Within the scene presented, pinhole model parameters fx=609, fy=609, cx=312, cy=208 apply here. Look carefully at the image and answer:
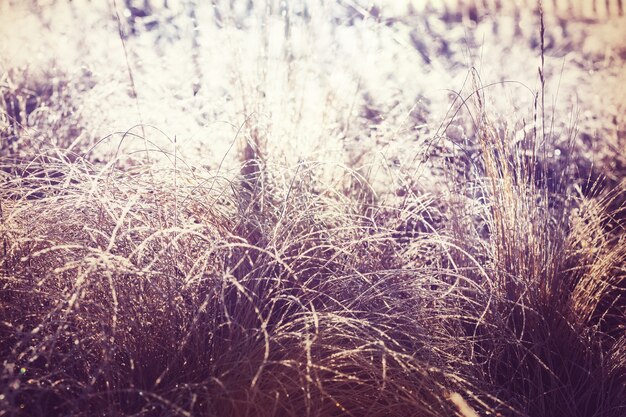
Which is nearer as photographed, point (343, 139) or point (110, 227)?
point (110, 227)

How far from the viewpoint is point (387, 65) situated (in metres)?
2.27

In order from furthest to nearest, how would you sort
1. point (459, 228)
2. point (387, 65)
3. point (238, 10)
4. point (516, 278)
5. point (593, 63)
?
point (593, 63) → point (387, 65) → point (238, 10) → point (459, 228) → point (516, 278)

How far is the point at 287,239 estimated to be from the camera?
3.44ft

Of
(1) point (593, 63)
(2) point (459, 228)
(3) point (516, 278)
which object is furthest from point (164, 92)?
(1) point (593, 63)

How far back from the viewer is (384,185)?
170cm

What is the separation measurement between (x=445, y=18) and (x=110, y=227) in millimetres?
2138

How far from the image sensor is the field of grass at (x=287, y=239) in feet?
3.04

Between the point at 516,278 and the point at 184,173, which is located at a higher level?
the point at 184,173

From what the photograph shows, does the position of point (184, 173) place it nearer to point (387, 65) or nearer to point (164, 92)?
point (164, 92)

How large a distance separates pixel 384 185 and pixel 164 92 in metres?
0.79

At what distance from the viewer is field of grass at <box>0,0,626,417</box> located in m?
0.93

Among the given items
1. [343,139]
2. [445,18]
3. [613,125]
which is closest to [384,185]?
[343,139]

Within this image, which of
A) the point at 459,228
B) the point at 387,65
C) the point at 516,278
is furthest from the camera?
the point at 387,65

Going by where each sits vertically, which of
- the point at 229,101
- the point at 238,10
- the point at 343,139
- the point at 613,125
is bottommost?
the point at 613,125
